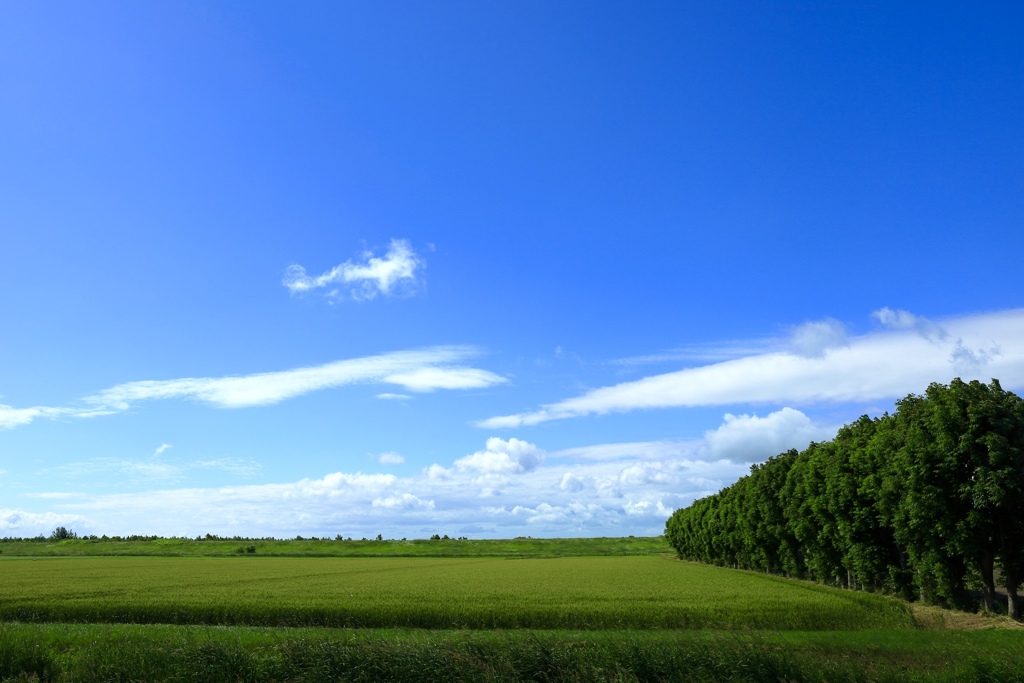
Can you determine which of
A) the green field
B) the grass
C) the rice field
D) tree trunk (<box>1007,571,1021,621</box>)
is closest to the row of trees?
tree trunk (<box>1007,571,1021,621</box>)

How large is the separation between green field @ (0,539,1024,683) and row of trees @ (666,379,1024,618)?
2.77m

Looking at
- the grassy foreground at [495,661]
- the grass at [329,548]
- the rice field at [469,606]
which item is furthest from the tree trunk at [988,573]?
the grass at [329,548]

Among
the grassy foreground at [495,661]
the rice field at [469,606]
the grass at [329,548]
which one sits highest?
the grassy foreground at [495,661]

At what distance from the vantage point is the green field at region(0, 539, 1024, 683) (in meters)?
19.8

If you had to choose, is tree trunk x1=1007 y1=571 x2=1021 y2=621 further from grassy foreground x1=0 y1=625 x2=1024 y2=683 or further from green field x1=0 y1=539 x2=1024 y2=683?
grassy foreground x1=0 y1=625 x2=1024 y2=683

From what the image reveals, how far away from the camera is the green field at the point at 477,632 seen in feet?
64.9

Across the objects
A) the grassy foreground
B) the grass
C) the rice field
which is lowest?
the grass

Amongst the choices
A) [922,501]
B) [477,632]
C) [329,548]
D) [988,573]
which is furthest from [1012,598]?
[329,548]

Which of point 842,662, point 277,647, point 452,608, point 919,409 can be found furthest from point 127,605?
point 919,409

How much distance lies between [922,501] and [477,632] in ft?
82.2

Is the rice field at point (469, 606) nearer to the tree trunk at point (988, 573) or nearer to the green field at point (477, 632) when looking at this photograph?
the green field at point (477, 632)

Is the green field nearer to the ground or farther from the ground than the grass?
farther from the ground

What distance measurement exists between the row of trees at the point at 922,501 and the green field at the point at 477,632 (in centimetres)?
277

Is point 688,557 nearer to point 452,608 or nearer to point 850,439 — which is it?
point 850,439
